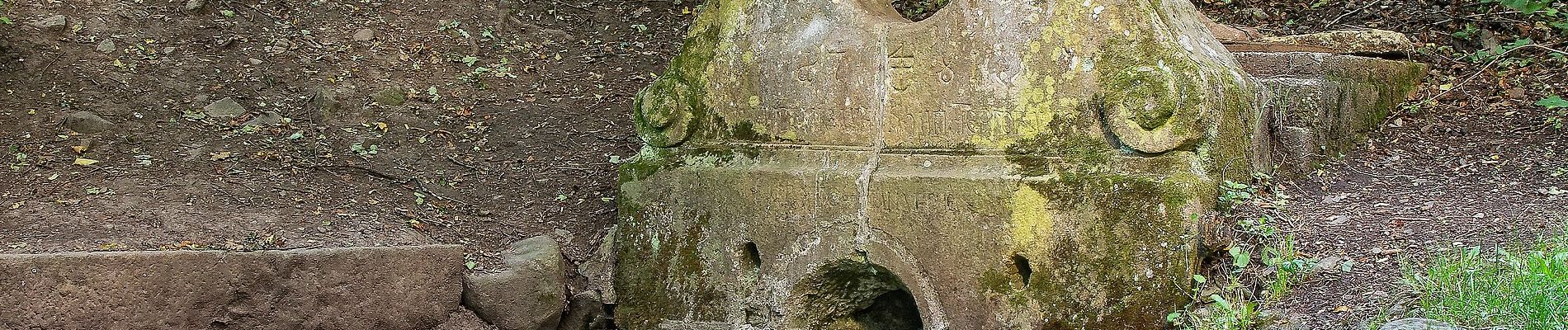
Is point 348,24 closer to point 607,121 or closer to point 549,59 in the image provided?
point 549,59

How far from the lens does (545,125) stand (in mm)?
6148

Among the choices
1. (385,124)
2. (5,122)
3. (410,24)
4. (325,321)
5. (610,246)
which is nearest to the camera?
(325,321)

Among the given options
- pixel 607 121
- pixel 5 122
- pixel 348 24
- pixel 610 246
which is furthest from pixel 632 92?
pixel 5 122

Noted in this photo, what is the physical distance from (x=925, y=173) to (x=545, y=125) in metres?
3.24

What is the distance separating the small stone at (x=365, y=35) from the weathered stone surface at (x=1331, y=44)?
4.84m

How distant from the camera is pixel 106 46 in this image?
6.09m

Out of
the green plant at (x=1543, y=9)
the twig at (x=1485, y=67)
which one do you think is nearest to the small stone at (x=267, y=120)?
the twig at (x=1485, y=67)

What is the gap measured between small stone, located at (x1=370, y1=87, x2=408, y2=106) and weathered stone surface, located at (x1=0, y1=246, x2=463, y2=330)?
2350 millimetres

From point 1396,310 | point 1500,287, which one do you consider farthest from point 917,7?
point 1500,287

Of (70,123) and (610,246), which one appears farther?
(70,123)

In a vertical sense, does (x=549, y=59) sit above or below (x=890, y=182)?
below

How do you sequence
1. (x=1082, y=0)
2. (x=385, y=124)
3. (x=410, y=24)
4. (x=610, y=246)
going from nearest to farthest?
(x=1082, y=0), (x=610, y=246), (x=385, y=124), (x=410, y=24)

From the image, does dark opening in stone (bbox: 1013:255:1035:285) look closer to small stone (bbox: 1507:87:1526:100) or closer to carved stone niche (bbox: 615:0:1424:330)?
carved stone niche (bbox: 615:0:1424:330)

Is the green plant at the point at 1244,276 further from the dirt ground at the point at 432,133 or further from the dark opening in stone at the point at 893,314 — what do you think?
the dark opening in stone at the point at 893,314
